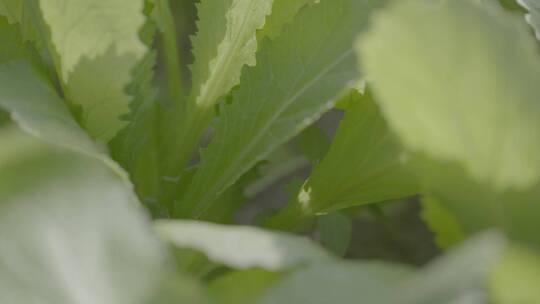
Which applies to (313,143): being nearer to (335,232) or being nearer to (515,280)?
(335,232)

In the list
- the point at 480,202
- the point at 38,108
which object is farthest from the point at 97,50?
the point at 480,202

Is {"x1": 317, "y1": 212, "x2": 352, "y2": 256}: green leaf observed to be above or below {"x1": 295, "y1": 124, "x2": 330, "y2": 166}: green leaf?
below

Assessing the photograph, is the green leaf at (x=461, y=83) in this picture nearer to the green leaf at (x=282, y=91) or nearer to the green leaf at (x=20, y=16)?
the green leaf at (x=282, y=91)

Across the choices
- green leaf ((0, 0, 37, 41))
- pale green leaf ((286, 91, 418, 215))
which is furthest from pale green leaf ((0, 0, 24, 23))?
pale green leaf ((286, 91, 418, 215))

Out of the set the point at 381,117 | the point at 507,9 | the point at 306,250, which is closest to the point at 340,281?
the point at 306,250

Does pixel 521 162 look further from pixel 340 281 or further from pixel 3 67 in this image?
pixel 3 67

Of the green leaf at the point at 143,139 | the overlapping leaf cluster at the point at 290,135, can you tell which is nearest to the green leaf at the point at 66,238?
the overlapping leaf cluster at the point at 290,135

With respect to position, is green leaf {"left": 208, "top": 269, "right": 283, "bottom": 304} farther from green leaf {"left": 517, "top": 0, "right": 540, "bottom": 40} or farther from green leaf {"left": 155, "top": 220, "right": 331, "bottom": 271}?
green leaf {"left": 517, "top": 0, "right": 540, "bottom": 40}
